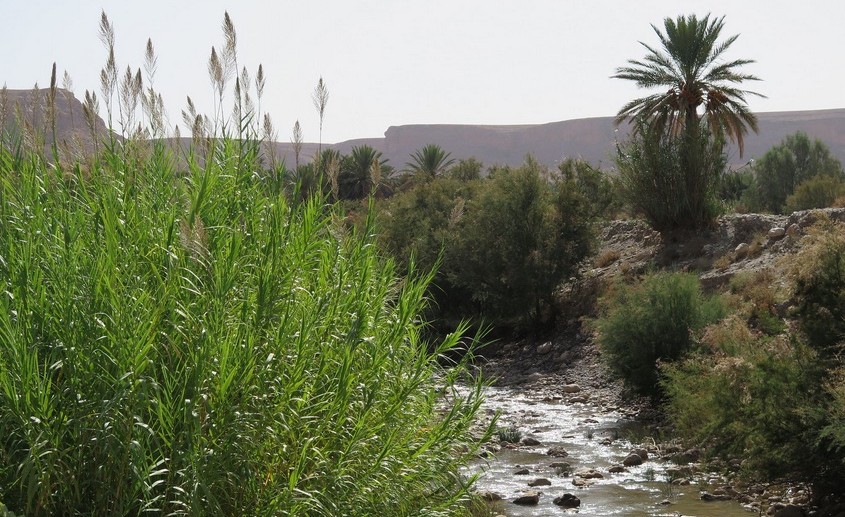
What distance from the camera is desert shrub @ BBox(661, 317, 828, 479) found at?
8953 mm

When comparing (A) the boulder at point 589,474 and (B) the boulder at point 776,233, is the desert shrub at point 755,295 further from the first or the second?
(A) the boulder at point 589,474

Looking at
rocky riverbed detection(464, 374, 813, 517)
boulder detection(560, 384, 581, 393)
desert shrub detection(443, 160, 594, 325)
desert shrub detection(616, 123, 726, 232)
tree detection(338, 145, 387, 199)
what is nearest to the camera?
rocky riverbed detection(464, 374, 813, 517)

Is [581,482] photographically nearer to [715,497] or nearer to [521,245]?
[715,497]

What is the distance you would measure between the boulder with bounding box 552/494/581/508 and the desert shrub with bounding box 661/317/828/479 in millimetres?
1650

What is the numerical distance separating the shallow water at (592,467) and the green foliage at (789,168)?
30.8 meters

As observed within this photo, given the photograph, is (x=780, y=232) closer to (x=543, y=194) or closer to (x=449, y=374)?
(x=543, y=194)

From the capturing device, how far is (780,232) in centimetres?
2352

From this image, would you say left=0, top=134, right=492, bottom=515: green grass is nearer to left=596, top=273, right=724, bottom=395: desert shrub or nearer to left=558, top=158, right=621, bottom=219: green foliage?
left=596, top=273, right=724, bottom=395: desert shrub

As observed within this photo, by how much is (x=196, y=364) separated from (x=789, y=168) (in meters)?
46.7

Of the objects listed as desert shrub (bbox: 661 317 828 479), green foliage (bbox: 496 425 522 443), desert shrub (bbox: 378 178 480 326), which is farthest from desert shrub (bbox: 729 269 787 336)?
desert shrub (bbox: 378 178 480 326)

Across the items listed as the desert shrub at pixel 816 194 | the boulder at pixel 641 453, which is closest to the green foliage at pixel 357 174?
the desert shrub at pixel 816 194

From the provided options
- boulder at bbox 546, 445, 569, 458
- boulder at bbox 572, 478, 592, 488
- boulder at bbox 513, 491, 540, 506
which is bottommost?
boulder at bbox 546, 445, 569, 458

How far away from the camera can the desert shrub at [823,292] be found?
30.9ft

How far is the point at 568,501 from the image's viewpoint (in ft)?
34.1
